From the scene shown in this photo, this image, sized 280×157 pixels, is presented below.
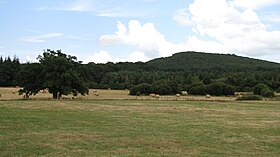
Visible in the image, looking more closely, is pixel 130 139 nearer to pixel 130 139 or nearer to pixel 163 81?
pixel 130 139

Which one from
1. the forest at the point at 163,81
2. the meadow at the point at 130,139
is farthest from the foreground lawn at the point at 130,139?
the forest at the point at 163,81

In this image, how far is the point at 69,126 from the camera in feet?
82.0

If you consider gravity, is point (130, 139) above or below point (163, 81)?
below

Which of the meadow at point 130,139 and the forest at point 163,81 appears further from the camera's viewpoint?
the forest at point 163,81

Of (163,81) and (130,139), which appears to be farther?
(163,81)

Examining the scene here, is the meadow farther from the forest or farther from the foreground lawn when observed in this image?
the forest

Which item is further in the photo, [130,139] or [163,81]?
[163,81]

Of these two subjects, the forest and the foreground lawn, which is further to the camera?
the forest

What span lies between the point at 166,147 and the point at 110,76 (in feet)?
335

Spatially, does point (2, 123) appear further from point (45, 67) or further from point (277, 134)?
point (45, 67)

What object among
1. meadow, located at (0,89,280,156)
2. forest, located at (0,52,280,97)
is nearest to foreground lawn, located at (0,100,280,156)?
meadow, located at (0,89,280,156)

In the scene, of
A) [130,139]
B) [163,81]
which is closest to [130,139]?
[130,139]

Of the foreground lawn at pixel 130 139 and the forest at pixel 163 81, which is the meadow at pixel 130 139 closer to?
the foreground lawn at pixel 130 139

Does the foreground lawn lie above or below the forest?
below
